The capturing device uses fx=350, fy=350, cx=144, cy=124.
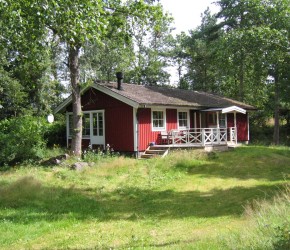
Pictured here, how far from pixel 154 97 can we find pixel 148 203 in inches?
447

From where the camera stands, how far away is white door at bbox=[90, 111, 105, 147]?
2139 centimetres

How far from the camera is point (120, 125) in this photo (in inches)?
792

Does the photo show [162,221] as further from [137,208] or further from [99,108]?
[99,108]

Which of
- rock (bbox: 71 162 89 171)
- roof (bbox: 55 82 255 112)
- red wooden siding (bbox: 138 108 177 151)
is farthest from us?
red wooden siding (bbox: 138 108 177 151)

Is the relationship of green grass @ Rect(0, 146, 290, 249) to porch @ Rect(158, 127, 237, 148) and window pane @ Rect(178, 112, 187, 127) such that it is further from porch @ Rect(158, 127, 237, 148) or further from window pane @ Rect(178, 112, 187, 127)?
window pane @ Rect(178, 112, 187, 127)

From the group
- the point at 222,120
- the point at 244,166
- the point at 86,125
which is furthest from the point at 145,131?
the point at 222,120

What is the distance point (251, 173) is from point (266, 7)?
50.7ft

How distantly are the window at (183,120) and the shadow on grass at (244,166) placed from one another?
12.8ft

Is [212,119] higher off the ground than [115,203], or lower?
higher

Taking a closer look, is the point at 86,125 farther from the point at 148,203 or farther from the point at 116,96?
the point at 148,203

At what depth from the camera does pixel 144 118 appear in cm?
1980

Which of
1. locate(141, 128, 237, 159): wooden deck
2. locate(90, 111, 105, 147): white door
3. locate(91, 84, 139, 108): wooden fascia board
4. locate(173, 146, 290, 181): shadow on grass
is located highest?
locate(91, 84, 139, 108): wooden fascia board

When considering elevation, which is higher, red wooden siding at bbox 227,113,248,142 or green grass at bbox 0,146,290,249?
red wooden siding at bbox 227,113,248,142

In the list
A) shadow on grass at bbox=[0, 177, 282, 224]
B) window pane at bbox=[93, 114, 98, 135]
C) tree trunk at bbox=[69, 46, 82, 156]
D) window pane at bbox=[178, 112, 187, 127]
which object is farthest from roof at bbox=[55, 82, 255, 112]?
shadow on grass at bbox=[0, 177, 282, 224]
